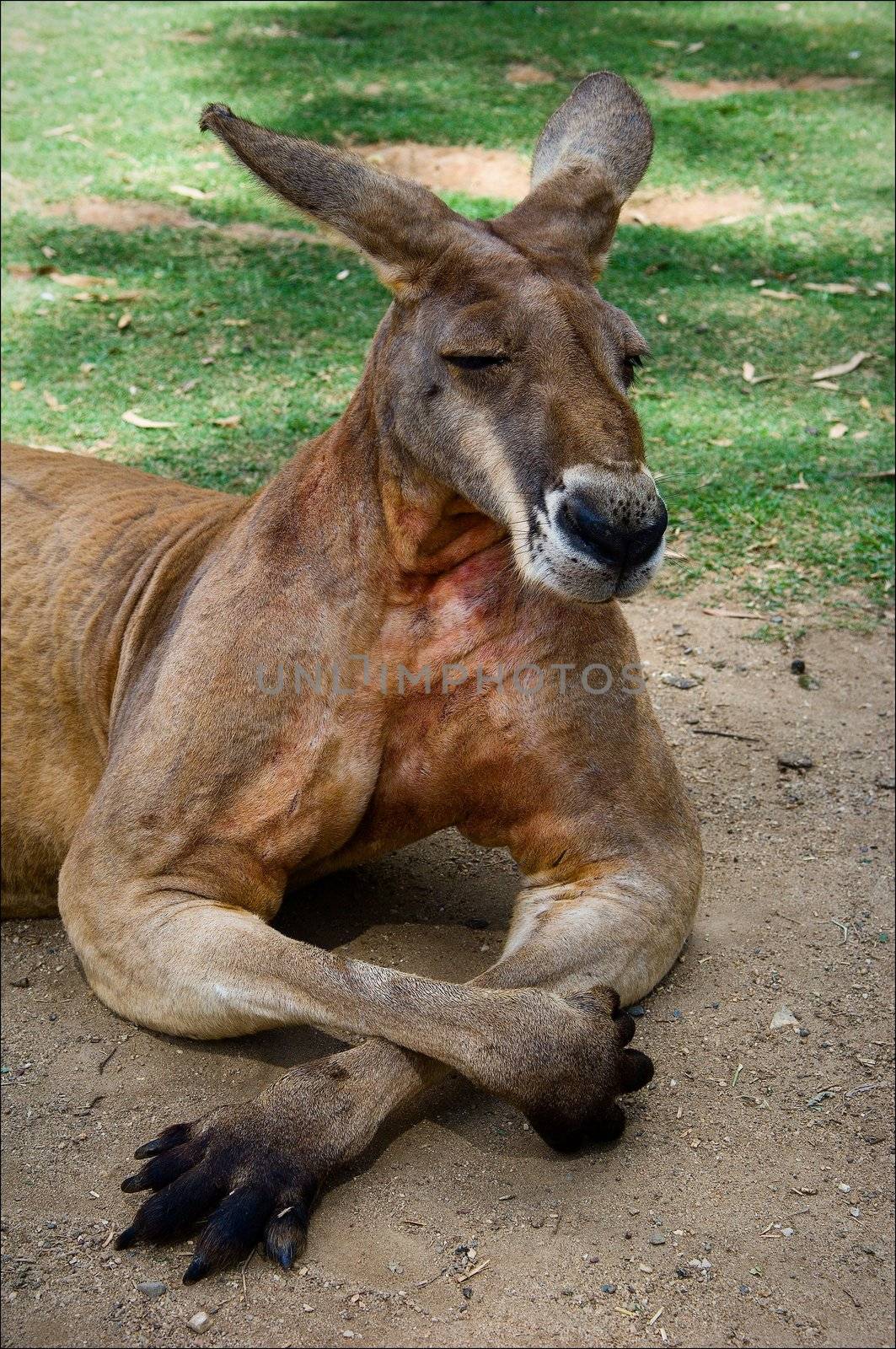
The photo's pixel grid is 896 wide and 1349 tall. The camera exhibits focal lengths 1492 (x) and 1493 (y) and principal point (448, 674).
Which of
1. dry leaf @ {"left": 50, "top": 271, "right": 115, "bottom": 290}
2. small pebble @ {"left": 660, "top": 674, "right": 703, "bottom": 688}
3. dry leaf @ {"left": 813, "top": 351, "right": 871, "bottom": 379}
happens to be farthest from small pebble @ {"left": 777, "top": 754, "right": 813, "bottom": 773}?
dry leaf @ {"left": 50, "top": 271, "right": 115, "bottom": 290}

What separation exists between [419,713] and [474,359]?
0.74m

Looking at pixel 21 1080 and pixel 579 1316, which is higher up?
pixel 579 1316

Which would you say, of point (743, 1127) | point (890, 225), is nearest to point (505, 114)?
point (890, 225)

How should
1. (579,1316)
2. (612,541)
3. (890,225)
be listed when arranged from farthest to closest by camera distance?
(890,225), (612,541), (579,1316)

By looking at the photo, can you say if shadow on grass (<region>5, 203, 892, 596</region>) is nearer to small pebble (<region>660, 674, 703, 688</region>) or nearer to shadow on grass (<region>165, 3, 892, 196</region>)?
small pebble (<region>660, 674, 703, 688</region>)

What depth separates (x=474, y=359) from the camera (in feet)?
9.23

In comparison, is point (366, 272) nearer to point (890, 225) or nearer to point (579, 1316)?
point (890, 225)

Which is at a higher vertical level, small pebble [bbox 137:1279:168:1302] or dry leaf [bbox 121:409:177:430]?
small pebble [bbox 137:1279:168:1302]

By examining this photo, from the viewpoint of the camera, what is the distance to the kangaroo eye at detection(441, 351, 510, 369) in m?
2.79

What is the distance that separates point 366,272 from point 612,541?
5.00 meters

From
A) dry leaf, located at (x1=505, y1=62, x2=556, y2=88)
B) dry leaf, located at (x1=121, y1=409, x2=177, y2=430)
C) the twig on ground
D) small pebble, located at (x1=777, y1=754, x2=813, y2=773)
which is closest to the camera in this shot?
small pebble, located at (x1=777, y1=754, x2=813, y2=773)

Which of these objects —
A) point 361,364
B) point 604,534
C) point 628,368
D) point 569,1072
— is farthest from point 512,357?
point 361,364

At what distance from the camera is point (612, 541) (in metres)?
2.61

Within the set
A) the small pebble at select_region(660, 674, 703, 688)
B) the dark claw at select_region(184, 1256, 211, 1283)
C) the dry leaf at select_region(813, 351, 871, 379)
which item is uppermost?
the dark claw at select_region(184, 1256, 211, 1283)
